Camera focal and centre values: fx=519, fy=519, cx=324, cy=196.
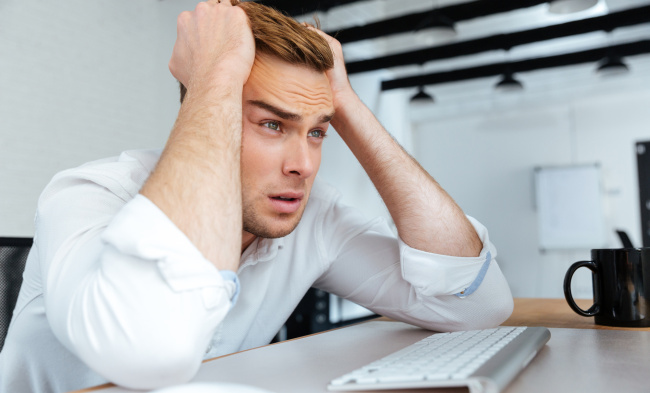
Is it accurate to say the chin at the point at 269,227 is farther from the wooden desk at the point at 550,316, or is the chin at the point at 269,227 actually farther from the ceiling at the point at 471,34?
the ceiling at the point at 471,34

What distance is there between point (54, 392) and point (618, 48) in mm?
5263

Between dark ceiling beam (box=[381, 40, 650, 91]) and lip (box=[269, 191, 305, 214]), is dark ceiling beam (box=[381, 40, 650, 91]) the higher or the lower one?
the higher one

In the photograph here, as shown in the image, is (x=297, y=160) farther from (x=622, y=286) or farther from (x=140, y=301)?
(x=622, y=286)

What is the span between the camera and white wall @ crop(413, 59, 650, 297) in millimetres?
5918

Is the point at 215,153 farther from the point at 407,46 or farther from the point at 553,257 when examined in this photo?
the point at 553,257

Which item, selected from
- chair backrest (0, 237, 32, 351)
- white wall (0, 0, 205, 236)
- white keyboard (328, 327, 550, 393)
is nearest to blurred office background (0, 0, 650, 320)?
white wall (0, 0, 205, 236)

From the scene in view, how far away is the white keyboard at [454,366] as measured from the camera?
46 cm

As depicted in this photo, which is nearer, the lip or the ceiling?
the lip

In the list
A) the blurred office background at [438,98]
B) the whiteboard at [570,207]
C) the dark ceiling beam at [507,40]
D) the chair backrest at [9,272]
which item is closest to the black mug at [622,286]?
the chair backrest at [9,272]

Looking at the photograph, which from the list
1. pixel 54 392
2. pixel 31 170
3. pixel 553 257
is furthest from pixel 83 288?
pixel 553 257

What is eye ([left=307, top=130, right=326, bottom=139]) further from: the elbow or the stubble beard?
the elbow

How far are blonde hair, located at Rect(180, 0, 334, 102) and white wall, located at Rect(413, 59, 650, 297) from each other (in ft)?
19.0

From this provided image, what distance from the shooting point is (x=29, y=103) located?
9.06 ft

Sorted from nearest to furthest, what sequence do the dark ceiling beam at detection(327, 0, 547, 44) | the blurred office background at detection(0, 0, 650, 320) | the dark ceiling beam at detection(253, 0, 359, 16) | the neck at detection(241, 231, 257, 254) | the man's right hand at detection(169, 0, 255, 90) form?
the man's right hand at detection(169, 0, 255, 90) < the neck at detection(241, 231, 257, 254) < the blurred office background at detection(0, 0, 650, 320) < the dark ceiling beam at detection(253, 0, 359, 16) < the dark ceiling beam at detection(327, 0, 547, 44)
